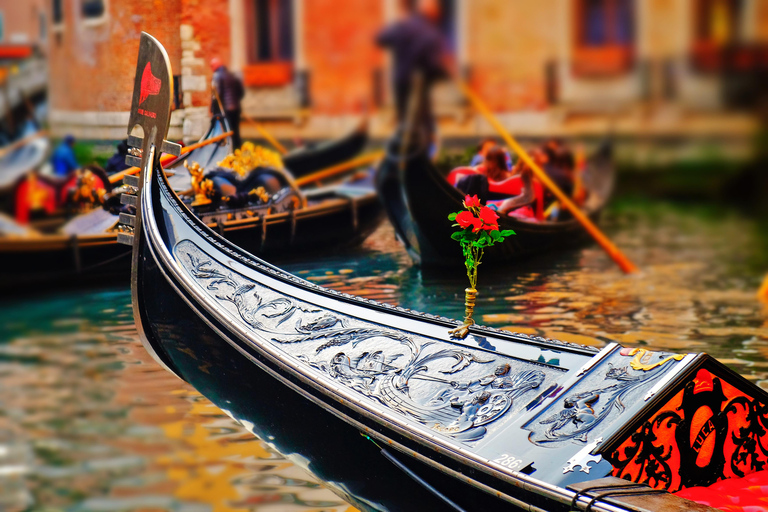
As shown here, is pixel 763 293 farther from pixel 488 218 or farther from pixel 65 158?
pixel 65 158

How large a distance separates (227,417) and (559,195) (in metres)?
0.88

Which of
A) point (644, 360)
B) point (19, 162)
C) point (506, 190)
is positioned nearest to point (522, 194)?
point (506, 190)

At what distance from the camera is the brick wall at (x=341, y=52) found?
5.72 feet

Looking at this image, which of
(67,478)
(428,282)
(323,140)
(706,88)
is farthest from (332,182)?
(706,88)

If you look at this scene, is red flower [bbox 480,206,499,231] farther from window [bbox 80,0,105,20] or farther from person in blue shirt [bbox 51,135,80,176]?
person in blue shirt [bbox 51,135,80,176]

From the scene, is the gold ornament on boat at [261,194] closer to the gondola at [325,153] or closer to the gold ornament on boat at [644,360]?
the gondola at [325,153]

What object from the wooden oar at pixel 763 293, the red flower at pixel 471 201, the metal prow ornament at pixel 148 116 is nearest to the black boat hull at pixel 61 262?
the metal prow ornament at pixel 148 116

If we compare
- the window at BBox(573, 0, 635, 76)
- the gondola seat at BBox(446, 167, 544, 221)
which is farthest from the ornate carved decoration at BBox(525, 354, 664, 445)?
the window at BBox(573, 0, 635, 76)

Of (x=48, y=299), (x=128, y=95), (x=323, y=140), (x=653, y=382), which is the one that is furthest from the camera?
(x=48, y=299)

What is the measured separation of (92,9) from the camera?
2066 millimetres

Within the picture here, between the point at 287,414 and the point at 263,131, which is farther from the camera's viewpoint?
the point at 263,131

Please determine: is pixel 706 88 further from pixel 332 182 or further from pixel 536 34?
pixel 332 182

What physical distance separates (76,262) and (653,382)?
6.55 ft

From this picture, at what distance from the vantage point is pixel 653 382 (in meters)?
1.08
